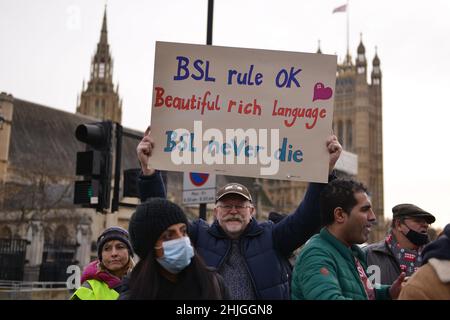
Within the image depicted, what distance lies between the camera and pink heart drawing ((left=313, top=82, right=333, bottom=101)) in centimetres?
408

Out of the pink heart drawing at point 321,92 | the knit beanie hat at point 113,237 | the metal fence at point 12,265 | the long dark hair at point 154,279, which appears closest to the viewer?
the long dark hair at point 154,279

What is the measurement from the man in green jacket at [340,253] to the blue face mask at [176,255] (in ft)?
1.96

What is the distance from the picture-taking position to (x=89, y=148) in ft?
26.2

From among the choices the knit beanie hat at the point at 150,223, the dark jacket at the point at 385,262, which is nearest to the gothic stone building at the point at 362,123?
the dark jacket at the point at 385,262

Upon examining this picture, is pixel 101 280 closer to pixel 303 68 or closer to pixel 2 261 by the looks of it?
pixel 303 68

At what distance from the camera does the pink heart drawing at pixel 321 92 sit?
408cm

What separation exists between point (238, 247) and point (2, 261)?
20525 millimetres

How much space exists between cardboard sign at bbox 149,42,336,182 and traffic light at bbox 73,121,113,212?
373cm

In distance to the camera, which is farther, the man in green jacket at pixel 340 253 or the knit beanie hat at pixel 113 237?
the knit beanie hat at pixel 113 237

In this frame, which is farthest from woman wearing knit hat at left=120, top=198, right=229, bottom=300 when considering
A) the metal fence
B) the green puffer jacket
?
the metal fence

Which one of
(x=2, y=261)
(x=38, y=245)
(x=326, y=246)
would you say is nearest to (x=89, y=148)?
(x=326, y=246)

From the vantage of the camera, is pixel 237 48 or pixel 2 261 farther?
pixel 2 261

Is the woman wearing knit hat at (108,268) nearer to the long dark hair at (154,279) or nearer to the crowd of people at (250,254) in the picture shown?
the crowd of people at (250,254)

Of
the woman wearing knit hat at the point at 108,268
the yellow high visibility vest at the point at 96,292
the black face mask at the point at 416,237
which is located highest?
the black face mask at the point at 416,237
